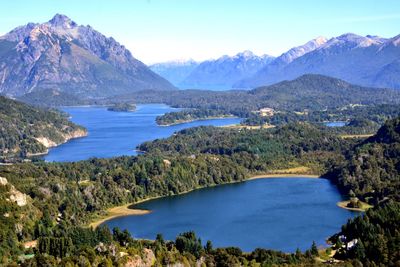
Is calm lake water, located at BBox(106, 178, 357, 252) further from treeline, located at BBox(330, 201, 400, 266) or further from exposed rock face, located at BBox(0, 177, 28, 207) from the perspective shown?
exposed rock face, located at BBox(0, 177, 28, 207)

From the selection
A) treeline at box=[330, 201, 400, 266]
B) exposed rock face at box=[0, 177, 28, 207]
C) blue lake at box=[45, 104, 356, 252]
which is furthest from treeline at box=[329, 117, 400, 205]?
exposed rock face at box=[0, 177, 28, 207]

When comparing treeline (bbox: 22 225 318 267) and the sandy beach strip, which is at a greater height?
treeline (bbox: 22 225 318 267)

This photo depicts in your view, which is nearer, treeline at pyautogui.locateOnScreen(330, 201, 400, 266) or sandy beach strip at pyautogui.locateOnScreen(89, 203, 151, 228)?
treeline at pyautogui.locateOnScreen(330, 201, 400, 266)

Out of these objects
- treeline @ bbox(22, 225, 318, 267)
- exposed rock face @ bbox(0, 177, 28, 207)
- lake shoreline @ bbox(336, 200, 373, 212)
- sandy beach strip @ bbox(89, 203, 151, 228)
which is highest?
exposed rock face @ bbox(0, 177, 28, 207)

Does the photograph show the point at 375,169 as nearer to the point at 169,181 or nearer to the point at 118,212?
the point at 169,181

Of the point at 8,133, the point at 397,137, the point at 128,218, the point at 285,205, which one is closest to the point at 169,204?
the point at 128,218

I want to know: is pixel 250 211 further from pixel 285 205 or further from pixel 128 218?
pixel 128 218

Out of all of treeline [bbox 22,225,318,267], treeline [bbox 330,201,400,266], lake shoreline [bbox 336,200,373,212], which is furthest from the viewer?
lake shoreline [bbox 336,200,373,212]
